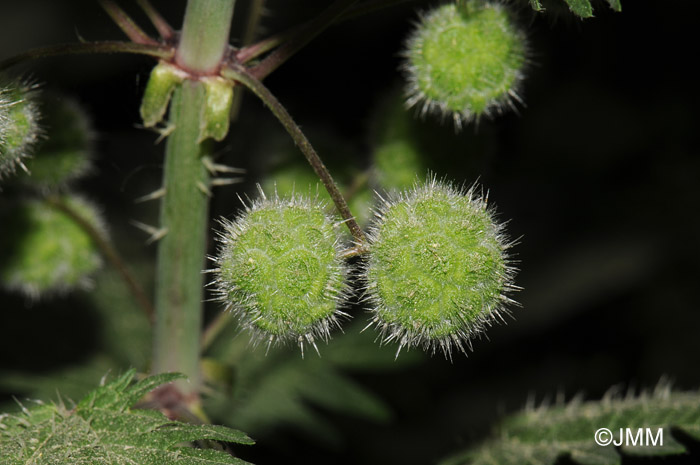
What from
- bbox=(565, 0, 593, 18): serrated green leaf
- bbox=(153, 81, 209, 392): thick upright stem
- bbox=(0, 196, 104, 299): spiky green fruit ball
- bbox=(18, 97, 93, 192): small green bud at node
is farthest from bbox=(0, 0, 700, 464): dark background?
bbox=(565, 0, 593, 18): serrated green leaf

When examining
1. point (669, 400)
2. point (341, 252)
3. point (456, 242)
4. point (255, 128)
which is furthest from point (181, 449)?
point (255, 128)

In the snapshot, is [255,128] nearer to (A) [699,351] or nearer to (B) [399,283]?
(B) [399,283]

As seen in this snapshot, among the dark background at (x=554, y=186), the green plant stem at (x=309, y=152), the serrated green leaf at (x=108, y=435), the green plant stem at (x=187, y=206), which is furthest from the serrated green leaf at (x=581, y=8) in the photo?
the dark background at (x=554, y=186)

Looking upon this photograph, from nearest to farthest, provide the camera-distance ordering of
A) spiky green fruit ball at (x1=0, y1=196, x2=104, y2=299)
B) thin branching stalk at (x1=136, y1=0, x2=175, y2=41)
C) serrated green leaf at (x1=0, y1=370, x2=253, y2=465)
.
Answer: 1. serrated green leaf at (x1=0, y1=370, x2=253, y2=465)
2. thin branching stalk at (x1=136, y1=0, x2=175, y2=41)
3. spiky green fruit ball at (x1=0, y1=196, x2=104, y2=299)

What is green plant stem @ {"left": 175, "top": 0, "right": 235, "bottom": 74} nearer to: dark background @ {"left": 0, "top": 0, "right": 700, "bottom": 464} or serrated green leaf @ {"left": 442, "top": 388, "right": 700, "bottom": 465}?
serrated green leaf @ {"left": 442, "top": 388, "right": 700, "bottom": 465}

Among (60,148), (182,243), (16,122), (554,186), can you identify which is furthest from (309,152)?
(554,186)
